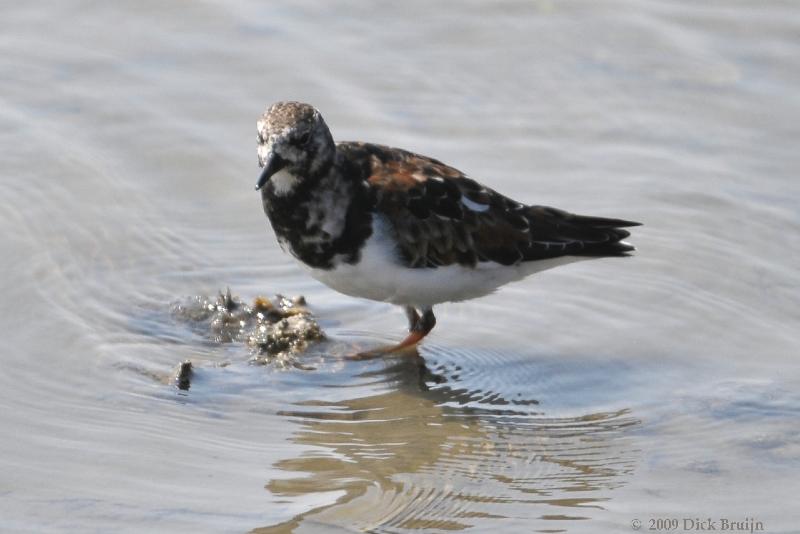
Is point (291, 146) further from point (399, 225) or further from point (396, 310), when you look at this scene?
point (396, 310)

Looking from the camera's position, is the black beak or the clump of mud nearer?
the black beak

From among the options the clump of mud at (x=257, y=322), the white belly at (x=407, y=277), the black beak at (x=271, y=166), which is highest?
the black beak at (x=271, y=166)

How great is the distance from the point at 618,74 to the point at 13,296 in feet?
12.2

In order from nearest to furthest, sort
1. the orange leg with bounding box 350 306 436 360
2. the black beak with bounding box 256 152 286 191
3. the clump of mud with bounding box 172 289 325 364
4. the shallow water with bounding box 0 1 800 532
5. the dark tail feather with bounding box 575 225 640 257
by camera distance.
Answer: the shallow water with bounding box 0 1 800 532 < the black beak with bounding box 256 152 286 191 < the clump of mud with bounding box 172 289 325 364 < the orange leg with bounding box 350 306 436 360 < the dark tail feather with bounding box 575 225 640 257

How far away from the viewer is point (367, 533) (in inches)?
151

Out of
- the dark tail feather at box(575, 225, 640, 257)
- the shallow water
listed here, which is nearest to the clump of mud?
the shallow water

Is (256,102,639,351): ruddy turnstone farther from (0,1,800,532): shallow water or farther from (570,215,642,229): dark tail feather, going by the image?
(0,1,800,532): shallow water

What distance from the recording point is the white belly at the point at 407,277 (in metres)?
5.14

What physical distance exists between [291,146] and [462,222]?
850mm

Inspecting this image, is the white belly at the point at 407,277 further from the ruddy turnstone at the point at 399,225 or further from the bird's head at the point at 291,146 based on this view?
the bird's head at the point at 291,146

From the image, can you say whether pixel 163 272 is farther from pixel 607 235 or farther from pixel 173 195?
pixel 607 235

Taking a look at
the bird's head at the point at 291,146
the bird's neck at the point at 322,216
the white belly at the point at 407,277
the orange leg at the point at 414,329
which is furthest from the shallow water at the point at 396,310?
the bird's head at the point at 291,146

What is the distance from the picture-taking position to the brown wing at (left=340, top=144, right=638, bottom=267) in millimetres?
5281

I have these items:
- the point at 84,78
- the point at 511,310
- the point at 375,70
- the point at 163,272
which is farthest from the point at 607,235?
the point at 84,78
